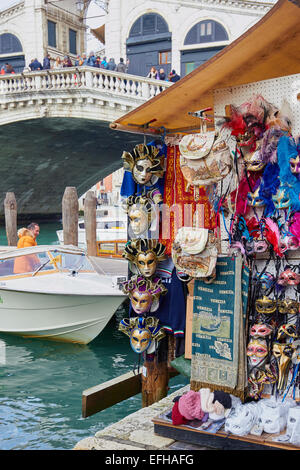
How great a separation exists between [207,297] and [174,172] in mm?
1155

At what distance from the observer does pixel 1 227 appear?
84.1ft

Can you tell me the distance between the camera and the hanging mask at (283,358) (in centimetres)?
312

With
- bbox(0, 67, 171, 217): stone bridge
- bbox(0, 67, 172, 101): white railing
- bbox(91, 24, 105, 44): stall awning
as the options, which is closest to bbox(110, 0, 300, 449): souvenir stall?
bbox(0, 67, 172, 101): white railing

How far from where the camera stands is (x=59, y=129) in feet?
63.3

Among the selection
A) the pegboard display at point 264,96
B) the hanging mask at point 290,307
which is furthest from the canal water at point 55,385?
the pegboard display at point 264,96

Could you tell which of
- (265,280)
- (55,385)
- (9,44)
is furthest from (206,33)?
(265,280)

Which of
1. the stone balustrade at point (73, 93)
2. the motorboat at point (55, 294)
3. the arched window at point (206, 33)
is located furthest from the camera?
the arched window at point (206, 33)

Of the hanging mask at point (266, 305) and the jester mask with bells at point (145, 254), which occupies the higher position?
the jester mask with bells at point (145, 254)

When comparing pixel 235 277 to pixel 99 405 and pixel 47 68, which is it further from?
pixel 47 68

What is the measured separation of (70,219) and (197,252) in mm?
8380

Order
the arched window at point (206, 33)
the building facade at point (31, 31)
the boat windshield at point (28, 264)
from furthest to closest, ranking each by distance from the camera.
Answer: the building facade at point (31, 31) → the arched window at point (206, 33) → the boat windshield at point (28, 264)

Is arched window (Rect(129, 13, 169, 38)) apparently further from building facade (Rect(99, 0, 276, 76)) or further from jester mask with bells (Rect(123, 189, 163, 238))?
jester mask with bells (Rect(123, 189, 163, 238))

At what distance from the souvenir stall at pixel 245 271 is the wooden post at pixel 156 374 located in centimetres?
78

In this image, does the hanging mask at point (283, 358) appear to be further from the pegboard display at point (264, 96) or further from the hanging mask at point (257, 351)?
Result: the pegboard display at point (264, 96)
